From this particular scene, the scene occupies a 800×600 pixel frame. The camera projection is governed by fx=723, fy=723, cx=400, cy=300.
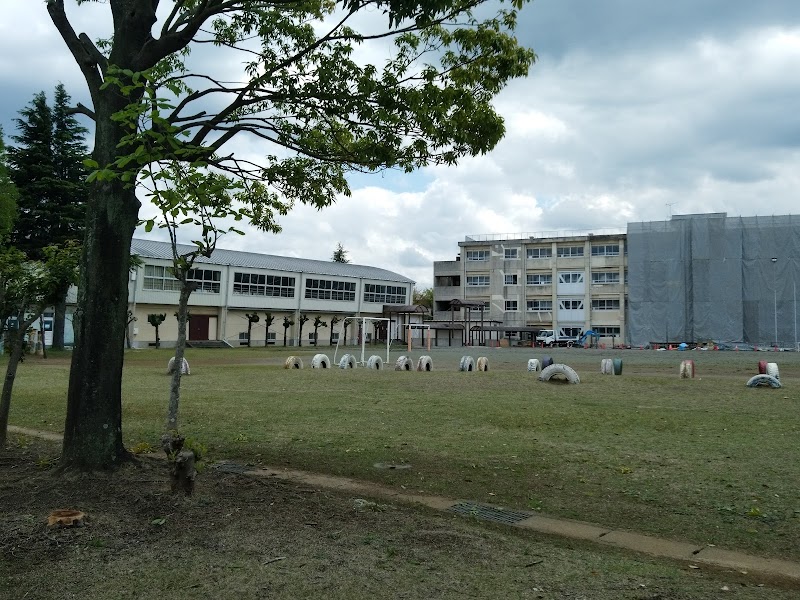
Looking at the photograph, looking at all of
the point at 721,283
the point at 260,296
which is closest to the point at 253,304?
the point at 260,296

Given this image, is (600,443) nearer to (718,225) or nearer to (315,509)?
(315,509)

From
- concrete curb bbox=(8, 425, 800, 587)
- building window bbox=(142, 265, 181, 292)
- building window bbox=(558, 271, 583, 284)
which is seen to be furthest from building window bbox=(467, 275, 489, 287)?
concrete curb bbox=(8, 425, 800, 587)

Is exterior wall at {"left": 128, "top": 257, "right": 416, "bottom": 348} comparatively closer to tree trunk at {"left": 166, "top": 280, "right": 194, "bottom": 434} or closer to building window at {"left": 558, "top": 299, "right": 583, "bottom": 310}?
building window at {"left": 558, "top": 299, "right": 583, "bottom": 310}

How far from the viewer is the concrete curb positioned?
4.79 m

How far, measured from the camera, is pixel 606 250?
71812mm

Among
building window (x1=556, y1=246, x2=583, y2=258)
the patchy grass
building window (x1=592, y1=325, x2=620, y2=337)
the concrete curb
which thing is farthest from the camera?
building window (x1=556, y1=246, x2=583, y2=258)

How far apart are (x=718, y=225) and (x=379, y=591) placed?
6201 centimetres

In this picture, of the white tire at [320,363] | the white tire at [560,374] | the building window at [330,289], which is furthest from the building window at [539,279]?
the white tire at [560,374]

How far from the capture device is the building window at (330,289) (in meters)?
68.1

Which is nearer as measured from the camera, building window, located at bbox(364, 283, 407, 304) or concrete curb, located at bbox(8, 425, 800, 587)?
→ concrete curb, located at bbox(8, 425, 800, 587)

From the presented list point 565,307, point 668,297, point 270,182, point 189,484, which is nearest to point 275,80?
point 270,182

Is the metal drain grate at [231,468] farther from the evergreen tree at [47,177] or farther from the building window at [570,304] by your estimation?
the building window at [570,304]

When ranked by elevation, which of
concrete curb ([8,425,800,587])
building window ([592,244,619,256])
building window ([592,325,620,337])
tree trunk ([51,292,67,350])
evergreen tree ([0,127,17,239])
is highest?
building window ([592,244,619,256])

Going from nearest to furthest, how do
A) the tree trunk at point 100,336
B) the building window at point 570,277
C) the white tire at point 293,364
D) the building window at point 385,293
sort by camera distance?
the tree trunk at point 100,336 → the white tire at point 293,364 → the building window at point 570,277 → the building window at point 385,293
